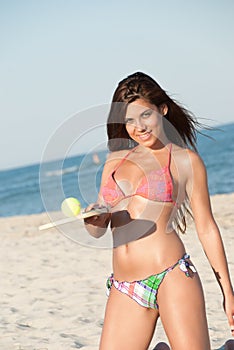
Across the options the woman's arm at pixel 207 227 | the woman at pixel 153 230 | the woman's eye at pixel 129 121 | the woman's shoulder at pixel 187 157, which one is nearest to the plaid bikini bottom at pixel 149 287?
the woman at pixel 153 230

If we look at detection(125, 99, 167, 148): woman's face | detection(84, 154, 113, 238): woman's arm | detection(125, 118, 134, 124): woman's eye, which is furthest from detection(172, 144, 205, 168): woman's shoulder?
detection(84, 154, 113, 238): woman's arm

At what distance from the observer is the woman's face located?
327cm

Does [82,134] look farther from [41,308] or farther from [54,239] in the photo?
[54,239]

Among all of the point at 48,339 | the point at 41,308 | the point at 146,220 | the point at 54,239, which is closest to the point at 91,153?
the point at 146,220

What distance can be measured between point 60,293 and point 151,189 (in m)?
4.33

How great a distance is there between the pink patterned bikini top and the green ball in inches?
9.2

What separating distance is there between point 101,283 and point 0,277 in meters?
1.71

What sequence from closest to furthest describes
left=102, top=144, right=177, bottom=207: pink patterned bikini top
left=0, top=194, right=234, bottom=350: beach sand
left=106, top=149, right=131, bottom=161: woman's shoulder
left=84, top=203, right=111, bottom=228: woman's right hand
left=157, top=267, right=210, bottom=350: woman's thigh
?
left=84, top=203, right=111, bottom=228: woman's right hand → left=157, top=267, right=210, bottom=350: woman's thigh → left=102, top=144, right=177, bottom=207: pink patterned bikini top → left=106, top=149, right=131, bottom=161: woman's shoulder → left=0, top=194, right=234, bottom=350: beach sand

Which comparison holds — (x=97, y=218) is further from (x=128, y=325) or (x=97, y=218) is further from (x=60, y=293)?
(x=60, y=293)

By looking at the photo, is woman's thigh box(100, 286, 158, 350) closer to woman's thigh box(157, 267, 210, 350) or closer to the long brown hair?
woman's thigh box(157, 267, 210, 350)

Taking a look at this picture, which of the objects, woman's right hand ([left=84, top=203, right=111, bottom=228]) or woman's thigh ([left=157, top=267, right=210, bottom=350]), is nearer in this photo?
woman's right hand ([left=84, top=203, right=111, bottom=228])

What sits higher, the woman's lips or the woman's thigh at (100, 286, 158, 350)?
the woman's lips

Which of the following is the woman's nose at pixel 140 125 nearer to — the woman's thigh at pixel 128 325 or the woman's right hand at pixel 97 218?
the woman's right hand at pixel 97 218

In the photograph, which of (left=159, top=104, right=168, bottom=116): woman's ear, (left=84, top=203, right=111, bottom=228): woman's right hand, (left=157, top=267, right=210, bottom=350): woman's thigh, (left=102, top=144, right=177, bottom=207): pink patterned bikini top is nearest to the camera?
(left=84, top=203, right=111, bottom=228): woman's right hand
